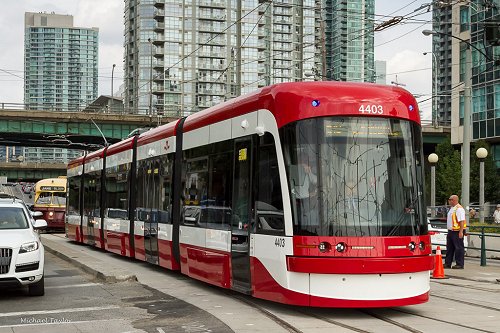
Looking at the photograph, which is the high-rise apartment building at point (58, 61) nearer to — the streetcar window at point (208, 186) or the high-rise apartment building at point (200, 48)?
the high-rise apartment building at point (200, 48)

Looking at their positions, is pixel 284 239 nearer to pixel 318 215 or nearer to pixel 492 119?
pixel 318 215

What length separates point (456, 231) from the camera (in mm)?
18016

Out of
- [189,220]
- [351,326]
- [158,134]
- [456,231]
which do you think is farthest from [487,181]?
[351,326]

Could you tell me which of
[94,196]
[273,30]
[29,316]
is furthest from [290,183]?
[273,30]

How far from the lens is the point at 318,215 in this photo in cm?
1012

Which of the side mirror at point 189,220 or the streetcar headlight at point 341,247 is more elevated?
the side mirror at point 189,220

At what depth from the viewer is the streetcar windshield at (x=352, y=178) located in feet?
33.2

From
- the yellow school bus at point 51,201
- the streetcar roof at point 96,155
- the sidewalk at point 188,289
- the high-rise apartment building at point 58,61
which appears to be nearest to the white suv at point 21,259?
the sidewalk at point 188,289

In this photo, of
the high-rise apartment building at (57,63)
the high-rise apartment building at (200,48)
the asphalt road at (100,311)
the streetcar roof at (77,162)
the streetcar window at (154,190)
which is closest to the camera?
the asphalt road at (100,311)

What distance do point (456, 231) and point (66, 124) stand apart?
176 feet

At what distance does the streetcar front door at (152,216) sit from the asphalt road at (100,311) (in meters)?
2.19

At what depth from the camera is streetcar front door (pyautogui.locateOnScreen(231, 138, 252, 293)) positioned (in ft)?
37.7

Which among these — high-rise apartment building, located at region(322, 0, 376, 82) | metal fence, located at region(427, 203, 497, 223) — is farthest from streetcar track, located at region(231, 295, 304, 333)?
high-rise apartment building, located at region(322, 0, 376, 82)

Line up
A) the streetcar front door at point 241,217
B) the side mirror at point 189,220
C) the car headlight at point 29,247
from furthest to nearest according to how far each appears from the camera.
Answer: the side mirror at point 189,220
the car headlight at point 29,247
the streetcar front door at point 241,217
